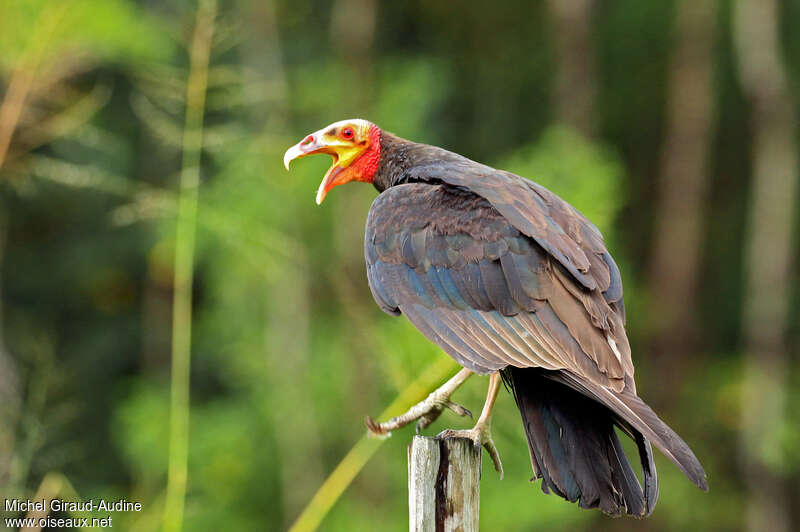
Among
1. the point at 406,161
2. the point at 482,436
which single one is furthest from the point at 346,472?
the point at 406,161

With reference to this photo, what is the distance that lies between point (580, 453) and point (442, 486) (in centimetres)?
39

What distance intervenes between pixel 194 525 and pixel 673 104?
23.8ft

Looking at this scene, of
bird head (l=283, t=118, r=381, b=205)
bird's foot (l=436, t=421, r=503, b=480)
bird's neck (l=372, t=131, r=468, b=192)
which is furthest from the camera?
bird head (l=283, t=118, r=381, b=205)

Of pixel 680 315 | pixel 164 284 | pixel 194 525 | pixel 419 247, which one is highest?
pixel 164 284

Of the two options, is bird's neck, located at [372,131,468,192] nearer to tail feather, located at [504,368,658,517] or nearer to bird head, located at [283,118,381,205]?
bird head, located at [283,118,381,205]

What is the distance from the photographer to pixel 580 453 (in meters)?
2.79

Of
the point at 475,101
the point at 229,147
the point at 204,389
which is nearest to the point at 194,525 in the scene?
the point at 204,389

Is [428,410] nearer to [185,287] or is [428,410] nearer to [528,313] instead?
[528,313]

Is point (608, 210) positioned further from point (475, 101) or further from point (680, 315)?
point (475, 101)

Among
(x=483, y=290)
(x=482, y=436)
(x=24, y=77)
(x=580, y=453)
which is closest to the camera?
(x=580, y=453)

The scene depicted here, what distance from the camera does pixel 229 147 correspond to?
8.42 meters

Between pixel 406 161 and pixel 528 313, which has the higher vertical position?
pixel 406 161

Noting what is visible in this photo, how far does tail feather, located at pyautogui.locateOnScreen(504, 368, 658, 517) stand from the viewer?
273 cm

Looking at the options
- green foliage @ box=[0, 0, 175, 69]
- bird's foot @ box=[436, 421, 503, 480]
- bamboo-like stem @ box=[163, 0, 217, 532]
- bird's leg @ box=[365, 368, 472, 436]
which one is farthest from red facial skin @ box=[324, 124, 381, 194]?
green foliage @ box=[0, 0, 175, 69]
